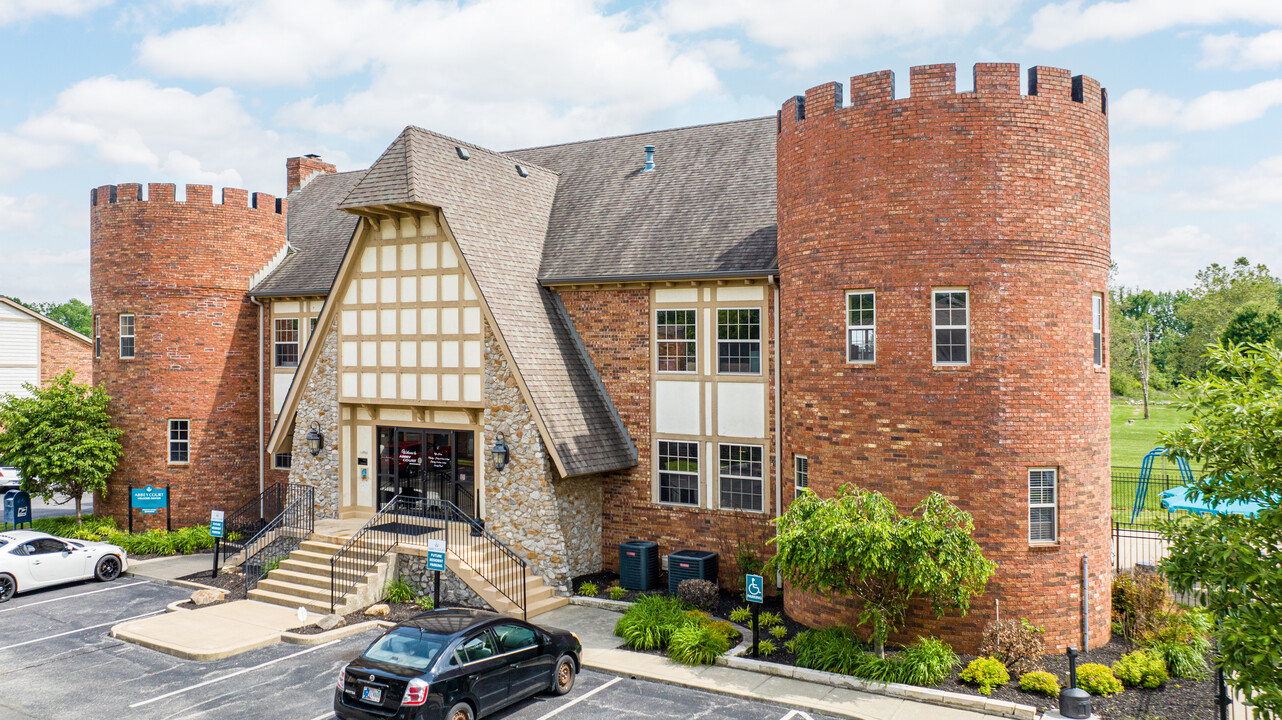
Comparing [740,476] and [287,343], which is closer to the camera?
[740,476]

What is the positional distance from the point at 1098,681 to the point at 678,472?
8.82 metres

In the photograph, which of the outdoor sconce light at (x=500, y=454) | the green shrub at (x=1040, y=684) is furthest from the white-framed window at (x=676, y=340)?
the green shrub at (x=1040, y=684)

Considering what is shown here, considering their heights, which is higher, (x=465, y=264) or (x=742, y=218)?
(x=742, y=218)

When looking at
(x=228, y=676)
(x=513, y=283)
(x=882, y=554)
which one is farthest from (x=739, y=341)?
(x=228, y=676)

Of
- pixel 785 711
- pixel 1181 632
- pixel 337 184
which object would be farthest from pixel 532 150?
pixel 1181 632

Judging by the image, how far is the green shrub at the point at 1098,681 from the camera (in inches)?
471

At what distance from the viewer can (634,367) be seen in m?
18.6

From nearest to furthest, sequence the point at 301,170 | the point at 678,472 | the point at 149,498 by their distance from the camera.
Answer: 1. the point at 678,472
2. the point at 149,498
3. the point at 301,170

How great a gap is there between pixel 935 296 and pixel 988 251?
1.10m

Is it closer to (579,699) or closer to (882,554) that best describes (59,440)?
(579,699)

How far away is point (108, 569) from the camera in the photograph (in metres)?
19.4

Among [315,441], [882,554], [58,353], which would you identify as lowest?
[882,554]

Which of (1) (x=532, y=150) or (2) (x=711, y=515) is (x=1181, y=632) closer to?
(2) (x=711, y=515)

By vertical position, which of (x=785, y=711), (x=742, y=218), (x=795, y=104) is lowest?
(x=785, y=711)
